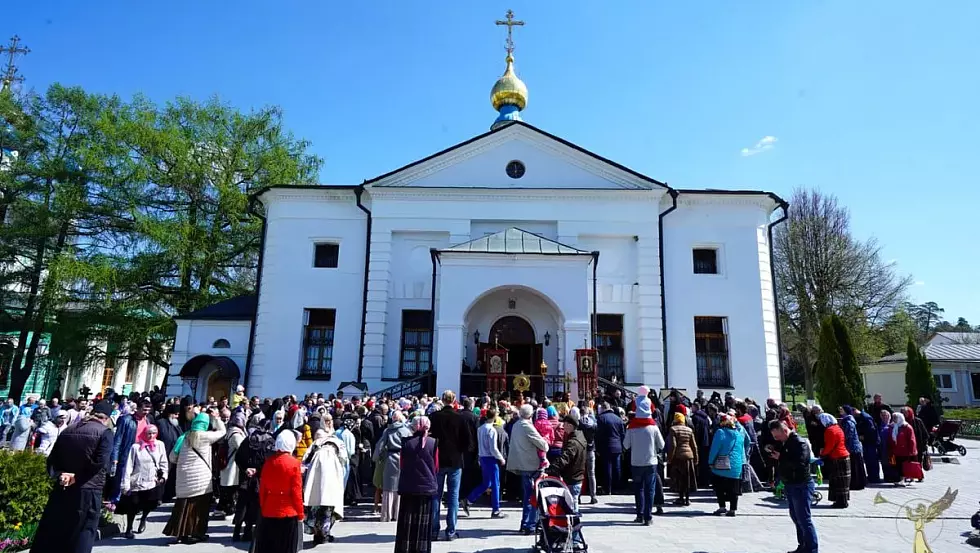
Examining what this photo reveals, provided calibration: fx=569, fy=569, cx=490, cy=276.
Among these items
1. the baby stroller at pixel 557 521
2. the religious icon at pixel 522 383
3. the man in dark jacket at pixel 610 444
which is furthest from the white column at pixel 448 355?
the baby stroller at pixel 557 521

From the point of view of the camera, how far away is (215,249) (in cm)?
2606

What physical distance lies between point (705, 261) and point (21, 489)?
19065mm

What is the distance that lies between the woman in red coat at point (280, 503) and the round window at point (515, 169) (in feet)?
52.5

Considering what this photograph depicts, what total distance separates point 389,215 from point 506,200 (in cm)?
414

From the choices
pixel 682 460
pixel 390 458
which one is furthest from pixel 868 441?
pixel 390 458

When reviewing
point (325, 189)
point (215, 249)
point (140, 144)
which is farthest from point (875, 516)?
point (140, 144)

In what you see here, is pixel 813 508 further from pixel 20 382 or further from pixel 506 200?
pixel 20 382

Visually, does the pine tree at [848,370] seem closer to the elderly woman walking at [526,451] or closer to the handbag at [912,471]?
the handbag at [912,471]

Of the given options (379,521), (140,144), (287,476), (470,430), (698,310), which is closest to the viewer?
(287,476)

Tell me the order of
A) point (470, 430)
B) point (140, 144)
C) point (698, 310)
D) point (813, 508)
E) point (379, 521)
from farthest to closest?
point (140, 144) → point (698, 310) → point (813, 508) → point (379, 521) → point (470, 430)

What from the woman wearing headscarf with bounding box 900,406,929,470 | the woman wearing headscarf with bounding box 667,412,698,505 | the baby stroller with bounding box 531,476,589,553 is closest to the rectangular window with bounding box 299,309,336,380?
the woman wearing headscarf with bounding box 667,412,698,505

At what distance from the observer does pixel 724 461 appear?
8445 mm

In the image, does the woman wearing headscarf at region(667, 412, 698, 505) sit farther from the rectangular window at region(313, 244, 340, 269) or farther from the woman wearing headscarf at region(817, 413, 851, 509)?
the rectangular window at region(313, 244, 340, 269)

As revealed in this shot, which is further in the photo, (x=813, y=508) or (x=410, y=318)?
(x=410, y=318)
